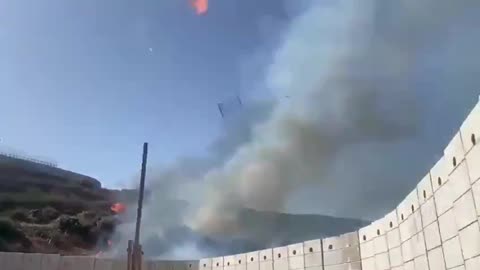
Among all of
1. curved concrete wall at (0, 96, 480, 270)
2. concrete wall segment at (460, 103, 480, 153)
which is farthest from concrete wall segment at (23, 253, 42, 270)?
concrete wall segment at (460, 103, 480, 153)

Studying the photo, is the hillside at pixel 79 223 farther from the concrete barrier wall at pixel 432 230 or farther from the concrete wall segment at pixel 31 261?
the concrete barrier wall at pixel 432 230

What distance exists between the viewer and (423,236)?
659cm

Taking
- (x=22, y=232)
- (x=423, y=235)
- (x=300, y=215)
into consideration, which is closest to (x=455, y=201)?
(x=423, y=235)

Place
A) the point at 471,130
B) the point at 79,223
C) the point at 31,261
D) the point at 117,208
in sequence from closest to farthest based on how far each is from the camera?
1. the point at 471,130
2. the point at 31,261
3. the point at 79,223
4. the point at 117,208

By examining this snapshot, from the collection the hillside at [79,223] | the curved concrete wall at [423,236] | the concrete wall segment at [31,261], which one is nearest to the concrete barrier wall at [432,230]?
the curved concrete wall at [423,236]

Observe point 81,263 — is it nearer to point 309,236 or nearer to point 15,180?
point 309,236

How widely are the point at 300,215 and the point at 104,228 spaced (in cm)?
2536

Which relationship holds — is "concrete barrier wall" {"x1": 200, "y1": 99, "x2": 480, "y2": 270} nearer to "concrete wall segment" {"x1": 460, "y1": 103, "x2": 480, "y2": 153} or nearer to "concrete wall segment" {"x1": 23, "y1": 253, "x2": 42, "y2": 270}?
"concrete wall segment" {"x1": 460, "y1": 103, "x2": 480, "y2": 153}

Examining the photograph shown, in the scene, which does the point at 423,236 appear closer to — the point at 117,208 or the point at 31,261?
the point at 31,261

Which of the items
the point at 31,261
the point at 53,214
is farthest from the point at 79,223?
the point at 31,261

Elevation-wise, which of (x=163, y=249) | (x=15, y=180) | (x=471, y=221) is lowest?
(x=471, y=221)

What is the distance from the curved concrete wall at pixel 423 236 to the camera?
Answer: 456cm

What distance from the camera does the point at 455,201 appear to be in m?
5.08

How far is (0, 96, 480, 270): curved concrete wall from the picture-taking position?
4.56 meters
